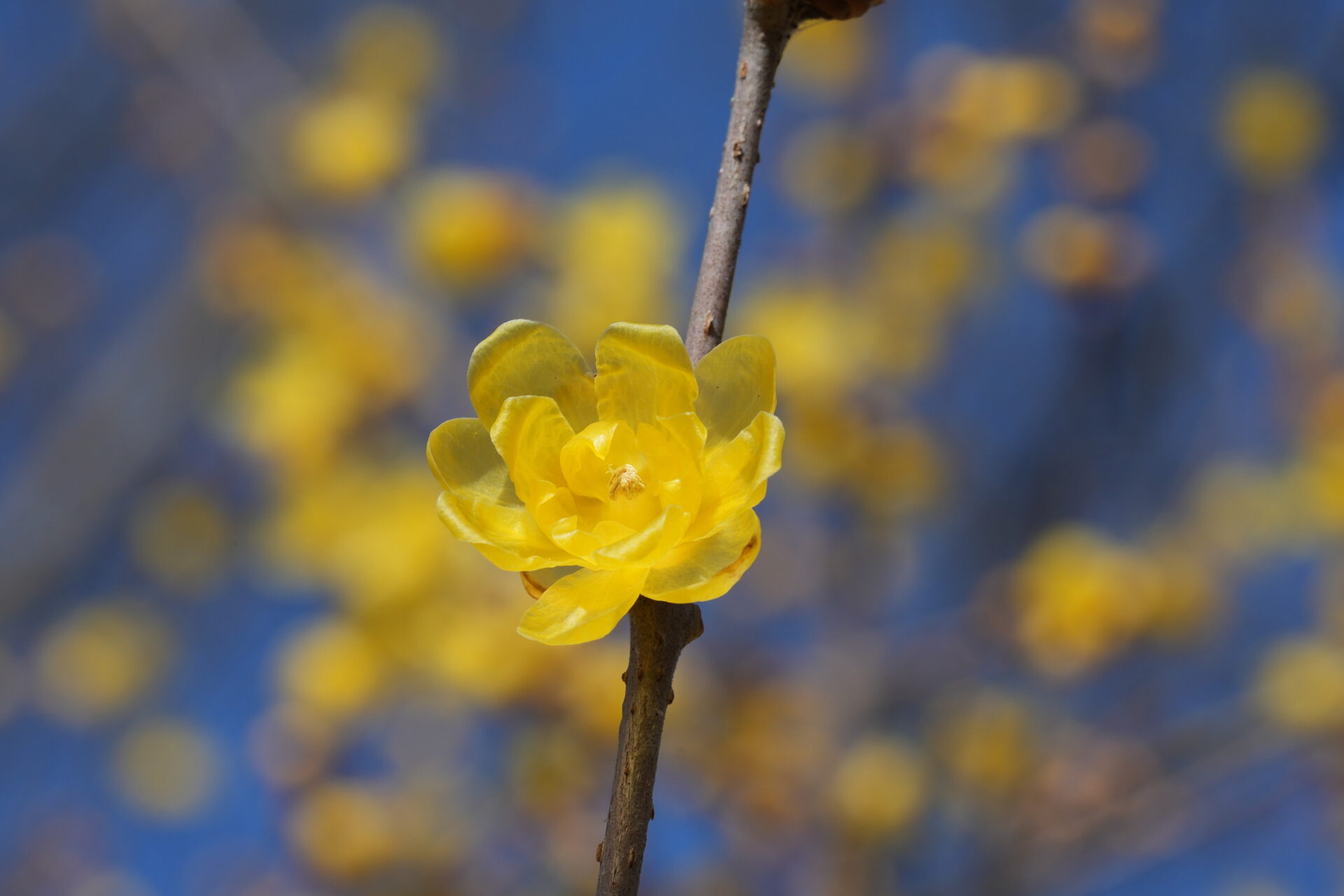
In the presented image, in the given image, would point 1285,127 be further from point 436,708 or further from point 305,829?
point 305,829

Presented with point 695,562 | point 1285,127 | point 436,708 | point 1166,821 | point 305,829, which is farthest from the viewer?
point 1285,127

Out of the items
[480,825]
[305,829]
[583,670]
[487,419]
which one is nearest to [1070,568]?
[583,670]

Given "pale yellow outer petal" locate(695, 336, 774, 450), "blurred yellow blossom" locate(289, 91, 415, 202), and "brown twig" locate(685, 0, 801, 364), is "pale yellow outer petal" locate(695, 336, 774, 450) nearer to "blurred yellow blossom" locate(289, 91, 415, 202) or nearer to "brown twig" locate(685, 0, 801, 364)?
"brown twig" locate(685, 0, 801, 364)

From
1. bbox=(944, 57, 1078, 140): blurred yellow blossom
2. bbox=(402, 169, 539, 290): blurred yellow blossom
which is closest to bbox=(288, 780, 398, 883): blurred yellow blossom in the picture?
bbox=(402, 169, 539, 290): blurred yellow blossom

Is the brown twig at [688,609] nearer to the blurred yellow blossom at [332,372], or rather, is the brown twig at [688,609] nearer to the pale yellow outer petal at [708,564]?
the pale yellow outer petal at [708,564]

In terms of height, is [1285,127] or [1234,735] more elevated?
[1285,127]

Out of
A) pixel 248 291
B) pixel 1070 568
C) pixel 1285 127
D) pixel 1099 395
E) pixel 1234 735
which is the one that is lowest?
pixel 1234 735

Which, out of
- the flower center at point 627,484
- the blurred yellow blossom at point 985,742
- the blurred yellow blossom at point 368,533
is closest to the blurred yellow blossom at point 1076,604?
the blurred yellow blossom at point 985,742
